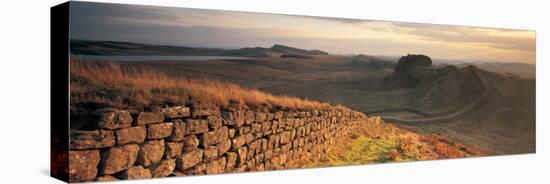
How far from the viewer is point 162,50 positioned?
9.53 meters

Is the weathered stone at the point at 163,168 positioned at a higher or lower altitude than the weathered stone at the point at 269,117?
lower

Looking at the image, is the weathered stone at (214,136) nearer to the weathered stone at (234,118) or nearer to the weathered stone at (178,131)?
the weathered stone at (234,118)

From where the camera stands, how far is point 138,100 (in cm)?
916

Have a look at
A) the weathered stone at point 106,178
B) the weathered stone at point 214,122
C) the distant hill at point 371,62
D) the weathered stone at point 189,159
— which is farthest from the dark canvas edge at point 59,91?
the distant hill at point 371,62

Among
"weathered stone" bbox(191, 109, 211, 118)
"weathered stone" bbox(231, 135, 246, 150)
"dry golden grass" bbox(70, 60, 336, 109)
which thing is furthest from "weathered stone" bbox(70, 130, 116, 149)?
"weathered stone" bbox(231, 135, 246, 150)

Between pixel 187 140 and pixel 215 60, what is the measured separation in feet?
3.74

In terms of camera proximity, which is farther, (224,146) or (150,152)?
(224,146)

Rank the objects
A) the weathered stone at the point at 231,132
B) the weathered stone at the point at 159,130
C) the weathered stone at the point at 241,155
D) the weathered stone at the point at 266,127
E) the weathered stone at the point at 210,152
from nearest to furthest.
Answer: the weathered stone at the point at 159,130 → the weathered stone at the point at 210,152 → the weathered stone at the point at 231,132 → the weathered stone at the point at 241,155 → the weathered stone at the point at 266,127

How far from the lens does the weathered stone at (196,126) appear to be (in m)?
Answer: 9.40

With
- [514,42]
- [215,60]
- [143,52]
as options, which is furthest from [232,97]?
[514,42]

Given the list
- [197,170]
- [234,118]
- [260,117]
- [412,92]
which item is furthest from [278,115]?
[412,92]

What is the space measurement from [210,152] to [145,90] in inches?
43.5

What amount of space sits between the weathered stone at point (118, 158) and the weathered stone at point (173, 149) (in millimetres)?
396

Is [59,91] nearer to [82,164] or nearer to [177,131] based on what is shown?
[82,164]
